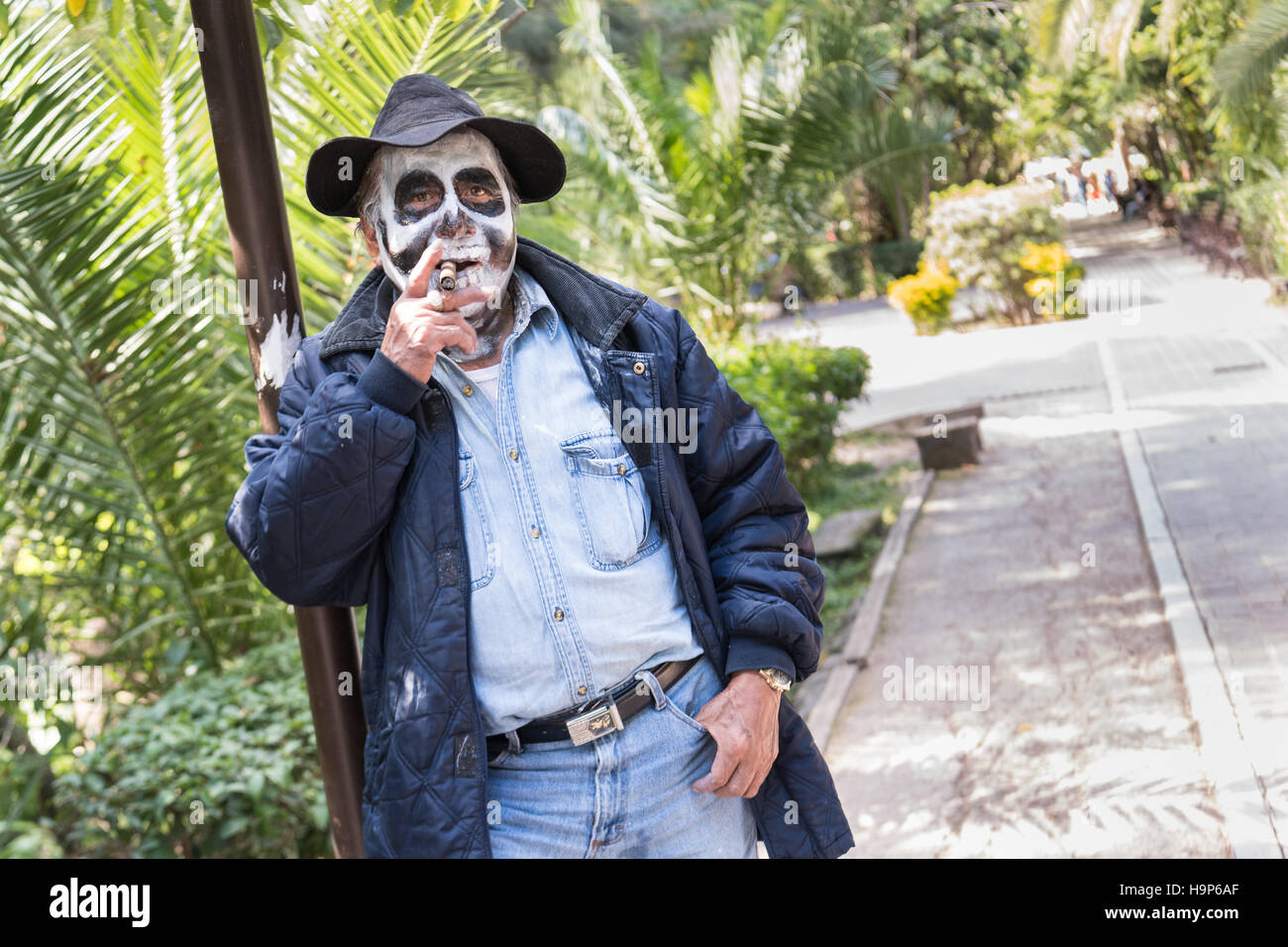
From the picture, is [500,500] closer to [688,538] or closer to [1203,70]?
[688,538]

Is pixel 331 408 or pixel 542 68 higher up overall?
pixel 542 68

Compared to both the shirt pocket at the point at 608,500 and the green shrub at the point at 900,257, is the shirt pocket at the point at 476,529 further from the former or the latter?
the green shrub at the point at 900,257

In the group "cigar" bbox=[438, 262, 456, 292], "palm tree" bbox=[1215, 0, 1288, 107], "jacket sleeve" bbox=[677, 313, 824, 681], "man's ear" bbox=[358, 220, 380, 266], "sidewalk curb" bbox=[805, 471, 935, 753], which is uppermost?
"palm tree" bbox=[1215, 0, 1288, 107]

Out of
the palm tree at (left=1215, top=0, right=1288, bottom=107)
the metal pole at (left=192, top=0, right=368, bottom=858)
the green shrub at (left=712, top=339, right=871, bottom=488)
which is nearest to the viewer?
the metal pole at (left=192, top=0, right=368, bottom=858)

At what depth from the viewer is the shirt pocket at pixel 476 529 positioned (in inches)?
81.8

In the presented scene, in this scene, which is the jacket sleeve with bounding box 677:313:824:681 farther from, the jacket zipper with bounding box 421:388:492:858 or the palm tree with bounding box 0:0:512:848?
the palm tree with bounding box 0:0:512:848

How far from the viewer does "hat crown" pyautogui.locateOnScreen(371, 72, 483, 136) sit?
7.20 feet

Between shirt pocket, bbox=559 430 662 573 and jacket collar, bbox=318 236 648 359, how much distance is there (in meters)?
0.21

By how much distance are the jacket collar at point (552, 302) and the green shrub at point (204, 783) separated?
7.06 ft

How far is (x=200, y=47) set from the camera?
2426mm

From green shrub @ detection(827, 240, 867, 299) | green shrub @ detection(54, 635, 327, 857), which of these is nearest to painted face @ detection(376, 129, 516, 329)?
green shrub @ detection(54, 635, 327, 857)

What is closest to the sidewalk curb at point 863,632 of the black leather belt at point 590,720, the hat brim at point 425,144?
the black leather belt at point 590,720
